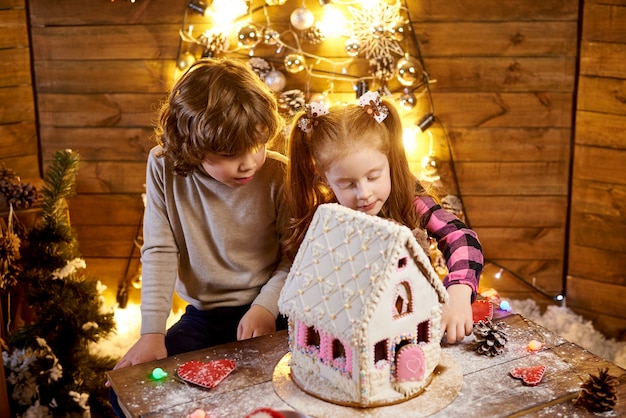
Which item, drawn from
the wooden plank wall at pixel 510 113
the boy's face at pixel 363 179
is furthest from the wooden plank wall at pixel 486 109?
the boy's face at pixel 363 179

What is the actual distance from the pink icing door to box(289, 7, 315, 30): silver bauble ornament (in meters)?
1.45

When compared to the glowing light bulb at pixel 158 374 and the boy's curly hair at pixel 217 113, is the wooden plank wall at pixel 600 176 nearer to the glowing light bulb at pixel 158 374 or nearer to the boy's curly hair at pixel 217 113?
the boy's curly hair at pixel 217 113

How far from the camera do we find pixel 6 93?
2.53 m

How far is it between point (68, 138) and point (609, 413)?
214 cm

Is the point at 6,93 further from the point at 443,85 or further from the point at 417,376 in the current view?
the point at 417,376

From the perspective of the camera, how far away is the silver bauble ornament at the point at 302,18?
2.34 m

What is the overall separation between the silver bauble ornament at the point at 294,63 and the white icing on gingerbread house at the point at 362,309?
127cm

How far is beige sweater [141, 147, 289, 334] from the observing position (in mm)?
1706

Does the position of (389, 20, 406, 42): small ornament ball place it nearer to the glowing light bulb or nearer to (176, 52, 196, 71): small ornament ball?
(176, 52, 196, 71): small ornament ball

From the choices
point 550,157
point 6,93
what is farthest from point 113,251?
point 550,157

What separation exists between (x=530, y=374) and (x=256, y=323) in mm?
624

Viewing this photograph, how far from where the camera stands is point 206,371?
4.30ft

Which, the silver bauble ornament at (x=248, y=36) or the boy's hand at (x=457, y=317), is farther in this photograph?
the silver bauble ornament at (x=248, y=36)

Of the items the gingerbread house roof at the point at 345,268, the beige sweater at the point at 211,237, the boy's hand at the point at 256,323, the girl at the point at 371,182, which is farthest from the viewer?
the beige sweater at the point at 211,237
